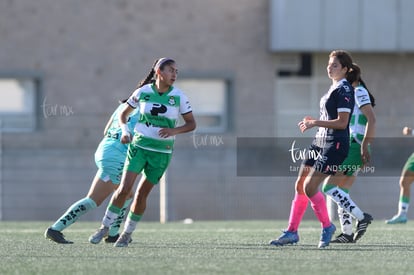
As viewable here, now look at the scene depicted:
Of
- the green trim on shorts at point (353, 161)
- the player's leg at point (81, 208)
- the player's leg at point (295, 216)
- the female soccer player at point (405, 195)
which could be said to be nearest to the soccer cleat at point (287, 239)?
the player's leg at point (295, 216)

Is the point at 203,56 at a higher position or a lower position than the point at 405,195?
higher

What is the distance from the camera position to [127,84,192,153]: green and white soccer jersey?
34.7 ft

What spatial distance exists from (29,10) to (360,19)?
7.86 metres

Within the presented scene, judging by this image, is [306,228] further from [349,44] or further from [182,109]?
[349,44]

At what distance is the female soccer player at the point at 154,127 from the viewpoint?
10.6m

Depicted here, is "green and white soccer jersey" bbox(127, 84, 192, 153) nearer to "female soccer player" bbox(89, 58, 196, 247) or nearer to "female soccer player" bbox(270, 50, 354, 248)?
"female soccer player" bbox(89, 58, 196, 247)

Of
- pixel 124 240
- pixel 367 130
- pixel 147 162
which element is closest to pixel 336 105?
pixel 367 130

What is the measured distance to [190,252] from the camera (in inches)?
406

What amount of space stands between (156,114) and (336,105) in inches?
69.8

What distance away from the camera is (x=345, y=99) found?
10.6 m

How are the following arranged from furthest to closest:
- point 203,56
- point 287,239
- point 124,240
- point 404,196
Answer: point 203,56 → point 404,196 → point 287,239 → point 124,240

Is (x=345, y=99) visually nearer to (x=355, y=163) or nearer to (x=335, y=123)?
(x=335, y=123)

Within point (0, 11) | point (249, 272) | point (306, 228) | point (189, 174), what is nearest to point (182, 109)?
point (249, 272)

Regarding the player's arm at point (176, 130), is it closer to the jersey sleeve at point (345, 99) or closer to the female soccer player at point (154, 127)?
the female soccer player at point (154, 127)
